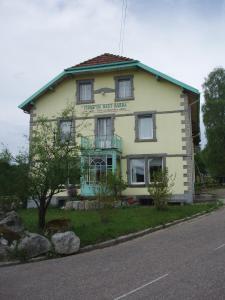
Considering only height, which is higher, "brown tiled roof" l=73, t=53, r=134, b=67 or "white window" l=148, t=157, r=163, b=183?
"brown tiled roof" l=73, t=53, r=134, b=67

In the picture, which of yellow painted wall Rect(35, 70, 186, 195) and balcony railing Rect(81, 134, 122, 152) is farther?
balcony railing Rect(81, 134, 122, 152)

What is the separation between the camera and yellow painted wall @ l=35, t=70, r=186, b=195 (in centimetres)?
2381

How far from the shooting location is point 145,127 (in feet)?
80.7

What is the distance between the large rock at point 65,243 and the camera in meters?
10.3

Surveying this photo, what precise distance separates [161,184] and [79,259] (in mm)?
9357

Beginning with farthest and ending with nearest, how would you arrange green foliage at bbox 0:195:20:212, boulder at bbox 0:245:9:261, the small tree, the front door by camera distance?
1. the front door
2. the small tree
3. green foliage at bbox 0:195:20:212
4. boulder at bbox 0:245:9:261

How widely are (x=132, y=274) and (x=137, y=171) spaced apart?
55.8 ft

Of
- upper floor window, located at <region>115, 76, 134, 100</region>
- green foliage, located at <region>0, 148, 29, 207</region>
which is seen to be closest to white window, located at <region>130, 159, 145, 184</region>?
upper floor window, located at <region>115, 76, 134, 100</region>

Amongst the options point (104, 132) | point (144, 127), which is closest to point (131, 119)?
point (144, 127)

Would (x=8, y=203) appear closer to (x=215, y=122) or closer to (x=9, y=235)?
(x=9, y=235)

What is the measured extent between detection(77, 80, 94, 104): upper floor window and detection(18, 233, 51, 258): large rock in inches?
641

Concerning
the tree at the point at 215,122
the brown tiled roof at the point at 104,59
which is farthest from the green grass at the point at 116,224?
the tree at the point at 215,122

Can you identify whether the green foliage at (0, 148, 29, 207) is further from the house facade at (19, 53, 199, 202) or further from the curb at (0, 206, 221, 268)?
the house facade at (19, 53, 199, 202)

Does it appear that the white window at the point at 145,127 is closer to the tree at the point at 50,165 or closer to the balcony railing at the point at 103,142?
the balcony railing at the point at 103,142
